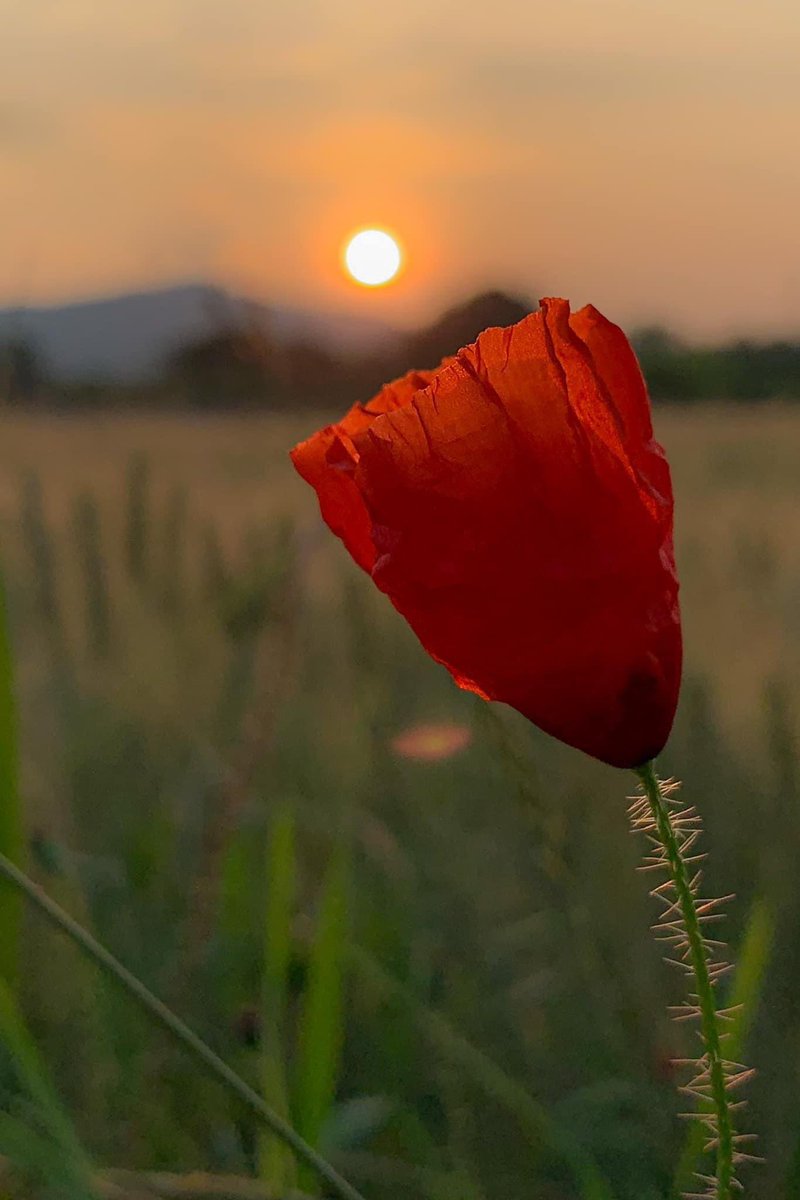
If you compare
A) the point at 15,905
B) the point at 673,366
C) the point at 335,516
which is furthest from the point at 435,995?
the point at 673,366

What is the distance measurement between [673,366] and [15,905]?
83cm

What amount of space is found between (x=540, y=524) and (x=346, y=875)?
0.29 metres

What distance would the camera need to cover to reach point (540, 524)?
22 cm

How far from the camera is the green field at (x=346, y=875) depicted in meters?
0.47

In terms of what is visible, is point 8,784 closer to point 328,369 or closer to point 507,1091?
point 507,1091

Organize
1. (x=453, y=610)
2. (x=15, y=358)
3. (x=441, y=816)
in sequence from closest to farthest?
(x=453, y=610) < (x=15, y=358) < (x=441, y=816)

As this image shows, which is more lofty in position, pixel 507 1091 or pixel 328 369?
pixel 328 369

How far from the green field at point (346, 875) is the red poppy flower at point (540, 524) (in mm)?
141

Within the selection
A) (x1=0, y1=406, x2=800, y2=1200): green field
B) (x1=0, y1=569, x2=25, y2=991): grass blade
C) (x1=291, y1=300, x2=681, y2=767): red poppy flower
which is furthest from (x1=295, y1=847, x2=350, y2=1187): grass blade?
(x1=291, y1=300, x2=681, y2=767): red poppy flower

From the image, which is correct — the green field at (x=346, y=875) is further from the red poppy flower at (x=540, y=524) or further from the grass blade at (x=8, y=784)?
the red poppy flower at (x=540, y=524)

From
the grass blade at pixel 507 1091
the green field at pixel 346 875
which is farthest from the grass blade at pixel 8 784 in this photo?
the grass blade at pixel 507 1091

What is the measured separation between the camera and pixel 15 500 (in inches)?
29.8

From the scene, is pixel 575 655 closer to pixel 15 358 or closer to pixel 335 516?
pixel 335 516

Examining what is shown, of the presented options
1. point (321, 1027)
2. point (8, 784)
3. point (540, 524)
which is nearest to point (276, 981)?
point (321, 1027)
